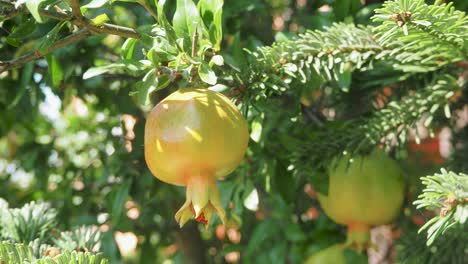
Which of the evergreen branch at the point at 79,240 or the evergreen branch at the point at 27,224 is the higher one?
the evergreen branch at the point at 79,240

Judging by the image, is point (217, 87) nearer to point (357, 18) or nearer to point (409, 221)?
point (357, 18)

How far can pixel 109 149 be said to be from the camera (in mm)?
1494

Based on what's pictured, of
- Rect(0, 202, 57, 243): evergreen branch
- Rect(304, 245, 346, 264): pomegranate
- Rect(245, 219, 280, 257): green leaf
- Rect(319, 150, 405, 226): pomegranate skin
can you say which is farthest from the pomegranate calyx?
Rect(245, 219, 280, 257): green leaf

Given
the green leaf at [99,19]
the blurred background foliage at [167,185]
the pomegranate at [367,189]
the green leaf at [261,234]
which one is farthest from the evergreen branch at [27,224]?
the green leaf at [261,234]

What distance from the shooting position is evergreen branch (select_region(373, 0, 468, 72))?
65 centimetres

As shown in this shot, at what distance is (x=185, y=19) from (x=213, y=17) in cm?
4

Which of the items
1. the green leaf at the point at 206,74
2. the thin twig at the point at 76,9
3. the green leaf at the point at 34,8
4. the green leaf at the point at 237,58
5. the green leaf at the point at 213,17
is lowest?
the green leaf at the point at 237,58

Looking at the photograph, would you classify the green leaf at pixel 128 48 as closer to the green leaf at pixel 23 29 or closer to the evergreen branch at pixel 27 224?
the green leaf at pixel 23 29

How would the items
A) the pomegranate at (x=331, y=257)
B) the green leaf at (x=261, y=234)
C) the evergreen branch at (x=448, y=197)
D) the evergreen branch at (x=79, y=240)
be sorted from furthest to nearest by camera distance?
the green leaf at (x=261, y=234) < the pomegranate at (x=331, y=257) < the evergreen branch at (x=79, y=240) < the evergreen branch at (x=448, y=197)

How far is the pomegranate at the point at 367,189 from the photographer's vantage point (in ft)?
3.24

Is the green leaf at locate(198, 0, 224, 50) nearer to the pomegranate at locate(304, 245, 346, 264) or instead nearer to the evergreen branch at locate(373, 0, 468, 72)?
the evergreen branch at locate(373, 0, 468, 72)

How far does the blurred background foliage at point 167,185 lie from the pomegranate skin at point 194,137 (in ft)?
0.51

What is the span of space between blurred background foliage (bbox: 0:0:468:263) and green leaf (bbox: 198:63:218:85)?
0.14 m

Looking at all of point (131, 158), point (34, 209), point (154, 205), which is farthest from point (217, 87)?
point (154, 205)
